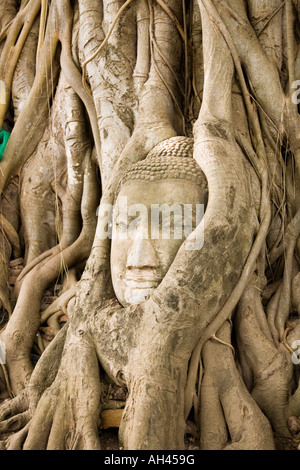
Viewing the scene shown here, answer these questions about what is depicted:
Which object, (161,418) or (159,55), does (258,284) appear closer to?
(161,418)

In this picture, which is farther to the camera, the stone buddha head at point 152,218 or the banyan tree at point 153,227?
the stone buddha head at point 152,218

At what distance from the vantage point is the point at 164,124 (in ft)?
8.68

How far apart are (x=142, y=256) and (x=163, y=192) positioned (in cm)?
34

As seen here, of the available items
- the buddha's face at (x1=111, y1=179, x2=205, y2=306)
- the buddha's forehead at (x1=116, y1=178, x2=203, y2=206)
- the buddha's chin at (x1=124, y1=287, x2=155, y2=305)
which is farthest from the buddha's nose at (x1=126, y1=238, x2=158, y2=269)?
the buddha's forehead at (x1=116, y1=178, x2=203, y2=206)

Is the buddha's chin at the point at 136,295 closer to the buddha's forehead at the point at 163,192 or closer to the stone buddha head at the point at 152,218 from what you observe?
the stone buddha head at the point at 152,218

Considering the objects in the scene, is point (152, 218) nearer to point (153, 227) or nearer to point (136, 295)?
point (153, 227)

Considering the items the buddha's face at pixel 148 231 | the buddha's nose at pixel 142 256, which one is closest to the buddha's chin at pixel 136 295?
the buddha's face at pixel 148 231

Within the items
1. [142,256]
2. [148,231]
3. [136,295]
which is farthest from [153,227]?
[136,295]

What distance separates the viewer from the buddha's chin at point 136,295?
2.17 meters

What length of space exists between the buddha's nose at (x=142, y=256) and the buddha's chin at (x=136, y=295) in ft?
0.35

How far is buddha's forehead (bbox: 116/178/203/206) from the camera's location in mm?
2248

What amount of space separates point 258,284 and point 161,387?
2.41 ft

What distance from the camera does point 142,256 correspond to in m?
2.18

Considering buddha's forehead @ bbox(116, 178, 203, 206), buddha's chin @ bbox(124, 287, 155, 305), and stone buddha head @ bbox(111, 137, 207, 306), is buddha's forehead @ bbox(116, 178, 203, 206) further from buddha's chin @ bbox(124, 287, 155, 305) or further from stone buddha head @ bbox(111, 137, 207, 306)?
buddha's chin @ bbox(124, 287, 155, 305)
